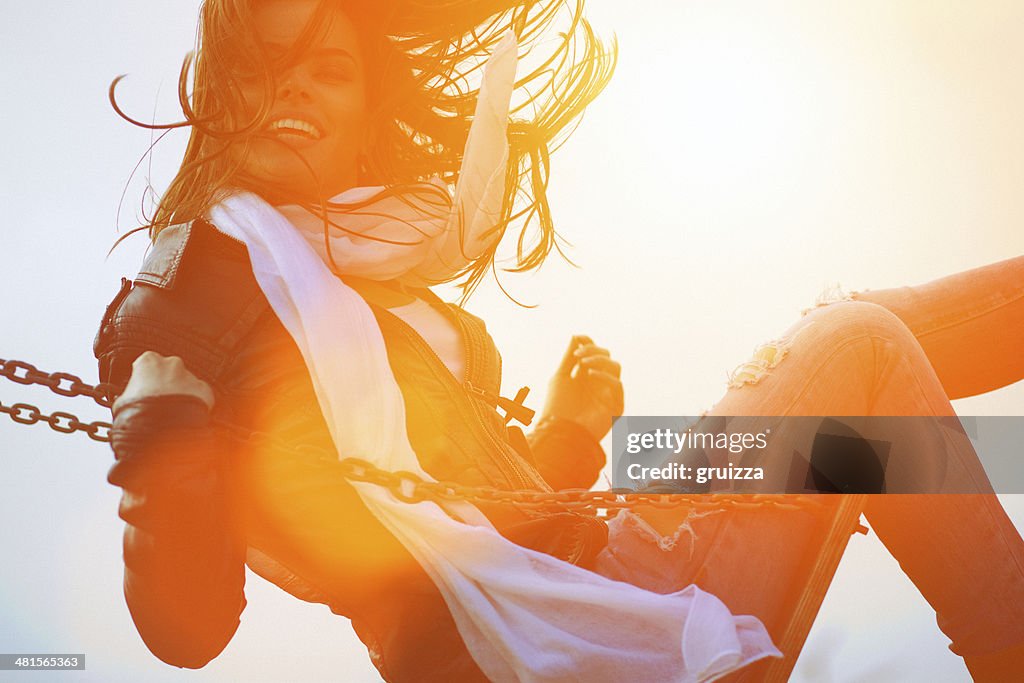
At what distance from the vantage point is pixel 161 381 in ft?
5.27

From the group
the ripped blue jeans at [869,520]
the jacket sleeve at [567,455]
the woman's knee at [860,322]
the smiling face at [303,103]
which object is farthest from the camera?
the jacket sleeve at [567,455]

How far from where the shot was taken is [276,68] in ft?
6.70

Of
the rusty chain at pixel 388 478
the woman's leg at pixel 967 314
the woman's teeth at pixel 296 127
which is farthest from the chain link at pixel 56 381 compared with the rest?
the woman's leg at pixel 967 314

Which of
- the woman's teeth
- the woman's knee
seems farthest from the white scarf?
the woman's knee

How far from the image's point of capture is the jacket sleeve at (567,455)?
2.54 meters

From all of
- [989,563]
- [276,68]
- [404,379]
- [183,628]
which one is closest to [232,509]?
[183,628]

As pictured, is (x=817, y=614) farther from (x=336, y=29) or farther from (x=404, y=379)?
(x=336, y=29)

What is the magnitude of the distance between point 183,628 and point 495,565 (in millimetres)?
500

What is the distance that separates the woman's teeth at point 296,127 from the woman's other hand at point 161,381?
1.80ft

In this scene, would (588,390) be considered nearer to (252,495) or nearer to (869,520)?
(869,520)

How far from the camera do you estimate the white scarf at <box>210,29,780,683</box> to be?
1605 millimetres

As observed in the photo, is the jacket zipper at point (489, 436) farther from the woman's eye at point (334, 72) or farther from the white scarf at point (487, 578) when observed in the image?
the woman's eye at point (334, 72)

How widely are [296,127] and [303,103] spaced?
0.05 m

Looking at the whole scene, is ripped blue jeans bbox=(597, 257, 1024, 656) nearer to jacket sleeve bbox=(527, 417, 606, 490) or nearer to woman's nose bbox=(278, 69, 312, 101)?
jacket sleeve bbox=(527, 417, 606, 490)
